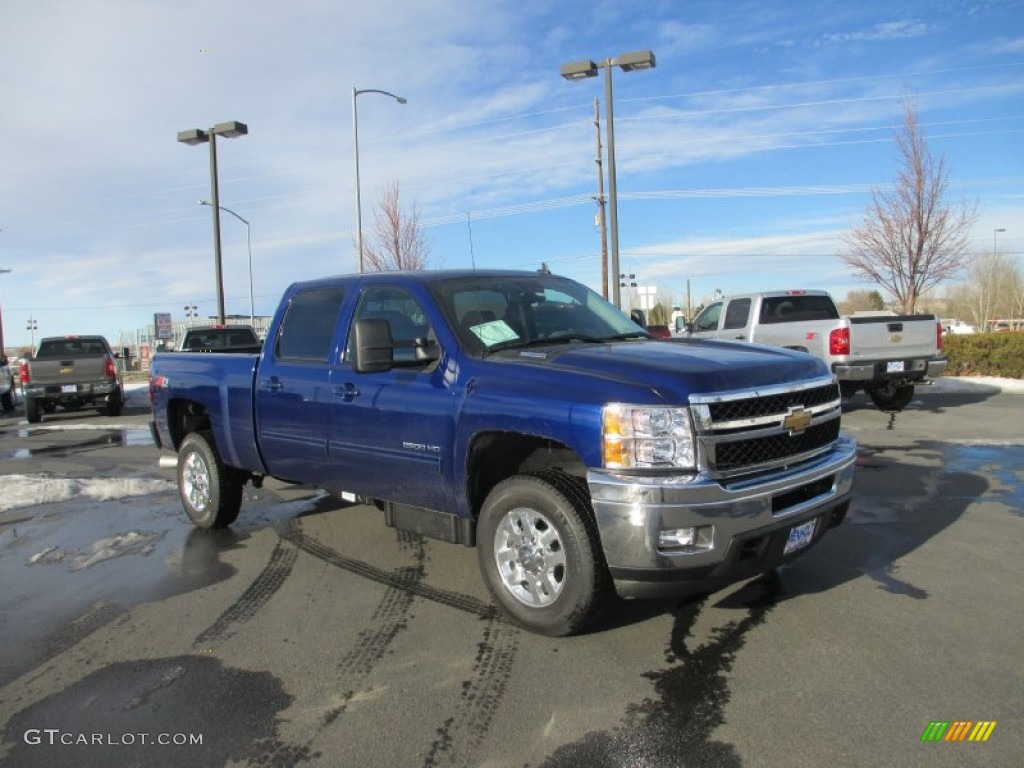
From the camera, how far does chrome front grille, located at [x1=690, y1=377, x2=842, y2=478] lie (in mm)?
3494

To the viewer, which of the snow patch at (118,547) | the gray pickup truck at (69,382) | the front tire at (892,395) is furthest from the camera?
the gray pickup truck at (69,382)

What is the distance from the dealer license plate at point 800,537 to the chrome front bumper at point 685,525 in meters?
0.09

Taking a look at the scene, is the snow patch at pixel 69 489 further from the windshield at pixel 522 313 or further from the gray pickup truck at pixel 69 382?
the gray pickup truck at pixel 69 382

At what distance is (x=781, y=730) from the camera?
2996 mm

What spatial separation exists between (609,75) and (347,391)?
13.9 m

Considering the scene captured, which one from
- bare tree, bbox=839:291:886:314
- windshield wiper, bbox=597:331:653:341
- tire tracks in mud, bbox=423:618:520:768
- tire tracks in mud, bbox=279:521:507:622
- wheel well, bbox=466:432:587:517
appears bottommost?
tire tracks in mud, bbox=423:618:520:768

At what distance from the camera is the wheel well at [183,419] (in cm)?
674

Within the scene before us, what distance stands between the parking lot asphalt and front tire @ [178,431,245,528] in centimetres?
22

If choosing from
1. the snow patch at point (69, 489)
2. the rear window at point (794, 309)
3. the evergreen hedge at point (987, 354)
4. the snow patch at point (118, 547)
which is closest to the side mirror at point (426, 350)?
the snow patch at point (118, 547)

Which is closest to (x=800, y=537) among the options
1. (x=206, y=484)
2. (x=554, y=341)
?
(x=554, y=341)

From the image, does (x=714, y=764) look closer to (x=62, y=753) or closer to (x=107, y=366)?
(x=62, y=753)

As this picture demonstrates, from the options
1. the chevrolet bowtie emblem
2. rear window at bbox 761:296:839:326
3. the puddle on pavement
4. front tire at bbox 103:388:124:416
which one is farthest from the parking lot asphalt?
front tire at bbox 103:388:124:416

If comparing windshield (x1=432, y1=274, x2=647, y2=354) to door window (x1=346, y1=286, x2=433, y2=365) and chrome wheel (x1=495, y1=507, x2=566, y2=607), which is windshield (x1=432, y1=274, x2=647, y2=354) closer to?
door window (x1=346, y1=286, x2=433, y2=365)

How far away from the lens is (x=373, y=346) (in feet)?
14.1
